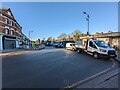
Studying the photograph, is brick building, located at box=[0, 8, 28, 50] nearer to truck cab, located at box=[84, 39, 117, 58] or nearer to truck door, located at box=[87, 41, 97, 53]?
truck door, located at box=[87, 41, 97, 53]

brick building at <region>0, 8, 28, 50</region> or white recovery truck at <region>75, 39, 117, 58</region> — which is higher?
brick building at <region>0, 8, 28, 50</region>

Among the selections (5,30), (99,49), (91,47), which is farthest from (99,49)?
(5,30)

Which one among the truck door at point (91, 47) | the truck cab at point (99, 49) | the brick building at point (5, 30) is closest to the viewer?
the truck cab at point (99, 49)

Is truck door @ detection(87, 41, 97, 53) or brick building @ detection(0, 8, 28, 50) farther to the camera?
brick building @ detection(0, 8, 28, 50)

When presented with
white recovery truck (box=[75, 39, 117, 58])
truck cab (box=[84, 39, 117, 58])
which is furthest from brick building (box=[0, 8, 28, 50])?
truck cab (box=[84, 39, 117, 58])

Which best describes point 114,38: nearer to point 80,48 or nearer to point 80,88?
point 80,48

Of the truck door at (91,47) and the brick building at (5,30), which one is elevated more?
the brick building at (5,30)

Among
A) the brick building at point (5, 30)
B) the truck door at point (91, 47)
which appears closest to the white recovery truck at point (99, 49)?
the truck door at point (91, 47)

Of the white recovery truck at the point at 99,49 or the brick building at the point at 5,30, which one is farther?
the brick building at the point at 5,30

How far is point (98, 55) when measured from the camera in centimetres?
1736

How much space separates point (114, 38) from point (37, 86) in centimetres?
2995

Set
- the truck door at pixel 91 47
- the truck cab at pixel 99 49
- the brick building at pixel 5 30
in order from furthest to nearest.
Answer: the brick building at pixel 5 30, the truck door at pixel 91 47, the truck cab at pixel 99 49

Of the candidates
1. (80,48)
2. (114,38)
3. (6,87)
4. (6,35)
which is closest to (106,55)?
(80,48)

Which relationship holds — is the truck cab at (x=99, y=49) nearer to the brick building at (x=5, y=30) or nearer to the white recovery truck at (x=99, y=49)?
the white recovery truck at (x=99, y=49)
